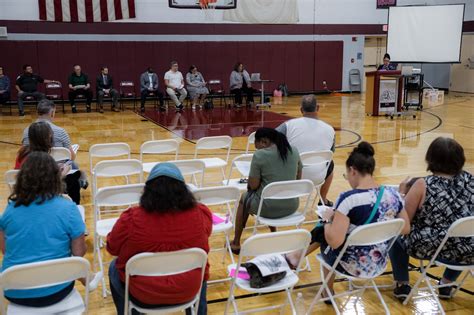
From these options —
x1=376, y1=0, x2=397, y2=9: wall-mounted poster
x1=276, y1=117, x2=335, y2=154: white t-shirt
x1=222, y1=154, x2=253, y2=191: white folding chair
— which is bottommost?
x1=222, y1=154, x2=253, y2=191: white folding chair

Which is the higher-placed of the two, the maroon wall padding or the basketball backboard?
the basketball backboard

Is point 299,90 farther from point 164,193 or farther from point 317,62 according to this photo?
point 164,193

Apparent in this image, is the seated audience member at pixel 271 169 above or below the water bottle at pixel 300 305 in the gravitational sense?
above

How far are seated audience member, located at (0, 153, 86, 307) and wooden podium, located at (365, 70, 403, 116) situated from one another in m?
11.4

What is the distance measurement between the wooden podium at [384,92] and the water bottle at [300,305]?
10.3 m

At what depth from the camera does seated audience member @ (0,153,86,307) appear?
8.61 feet

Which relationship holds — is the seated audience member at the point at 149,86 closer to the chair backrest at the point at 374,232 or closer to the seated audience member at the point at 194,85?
the seated audience member at the point at 194,85

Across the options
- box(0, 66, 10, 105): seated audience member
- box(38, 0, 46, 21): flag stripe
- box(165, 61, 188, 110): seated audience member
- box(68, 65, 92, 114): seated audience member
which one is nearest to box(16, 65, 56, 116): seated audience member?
box(0, 66, 10, 105): seated audience member

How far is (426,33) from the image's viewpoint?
15930 mm

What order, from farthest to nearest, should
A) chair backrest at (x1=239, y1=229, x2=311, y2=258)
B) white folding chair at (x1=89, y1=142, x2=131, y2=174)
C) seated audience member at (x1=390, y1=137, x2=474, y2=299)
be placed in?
white folding chair at (x1=89, y1=142, x2=131, y2=174) → seated audience member at (x1=390, y1=137, x2=474, y2=299) → chair backrest at (x1=239, y1=229, x2=311, y2=258)

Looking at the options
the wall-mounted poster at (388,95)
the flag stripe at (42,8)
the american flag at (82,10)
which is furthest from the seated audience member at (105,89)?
the wall-mounted poster at (388,95)

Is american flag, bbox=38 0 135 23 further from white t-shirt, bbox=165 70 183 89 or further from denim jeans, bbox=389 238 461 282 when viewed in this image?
denim jeans, bbox=389 238 461 282

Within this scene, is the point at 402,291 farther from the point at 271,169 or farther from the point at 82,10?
the point at 82,10

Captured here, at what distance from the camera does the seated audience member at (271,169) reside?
4180 mm
